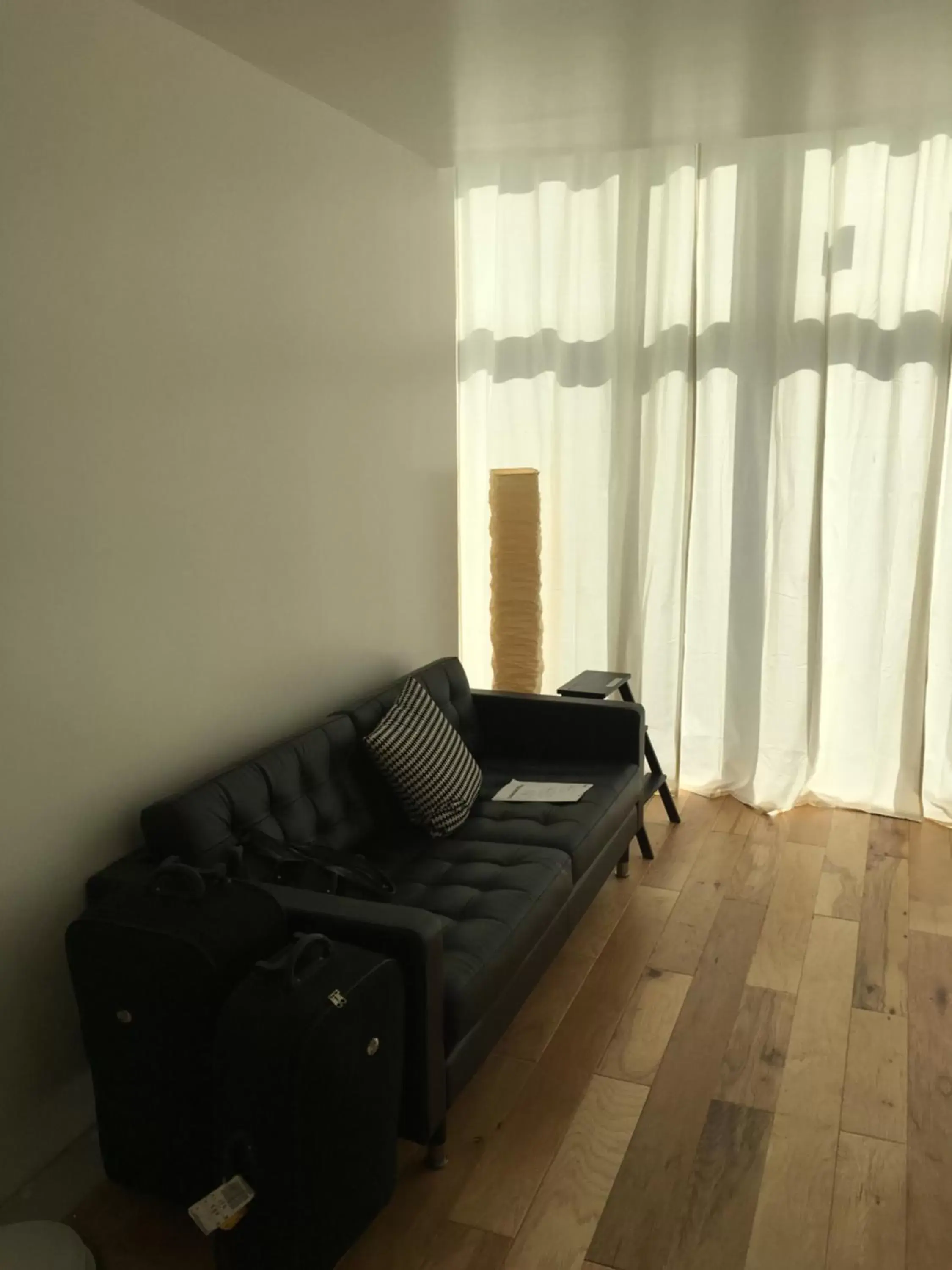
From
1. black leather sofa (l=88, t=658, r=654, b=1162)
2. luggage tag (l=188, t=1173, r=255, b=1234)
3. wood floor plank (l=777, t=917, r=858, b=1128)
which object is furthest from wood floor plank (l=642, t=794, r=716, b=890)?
luggage tag (l=188, t=1173, r=255, b=1234)

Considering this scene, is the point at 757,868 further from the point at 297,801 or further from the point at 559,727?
the point at 297,801

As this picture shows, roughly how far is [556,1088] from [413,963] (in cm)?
77

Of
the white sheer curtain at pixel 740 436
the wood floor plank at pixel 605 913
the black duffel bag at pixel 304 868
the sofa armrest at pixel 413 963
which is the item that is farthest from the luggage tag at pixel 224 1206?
the white sheer curtain at pixel 740 436

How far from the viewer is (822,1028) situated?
9.58 ft

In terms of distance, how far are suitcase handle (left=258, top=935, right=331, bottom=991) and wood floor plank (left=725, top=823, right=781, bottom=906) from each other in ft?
6.73

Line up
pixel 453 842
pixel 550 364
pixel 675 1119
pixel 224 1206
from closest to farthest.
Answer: pixel 224 1206 < pixel 675 1119 < pixel 453 842 < pixel 550 364

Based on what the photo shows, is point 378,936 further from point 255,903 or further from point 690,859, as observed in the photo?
point 690,859

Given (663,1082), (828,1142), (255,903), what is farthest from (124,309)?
(828,1142)

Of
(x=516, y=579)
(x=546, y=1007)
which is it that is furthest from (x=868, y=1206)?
(x=516, y=579)

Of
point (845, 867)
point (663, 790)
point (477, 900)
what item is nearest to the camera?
→ point (477, 900)

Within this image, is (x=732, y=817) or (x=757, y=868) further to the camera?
(x=732, y=817)

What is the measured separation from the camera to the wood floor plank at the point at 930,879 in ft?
11.6

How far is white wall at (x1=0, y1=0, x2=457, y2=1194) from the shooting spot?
2.27 metres

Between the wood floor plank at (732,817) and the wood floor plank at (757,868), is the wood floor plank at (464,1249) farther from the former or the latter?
the wood floor plank at (732,817)
